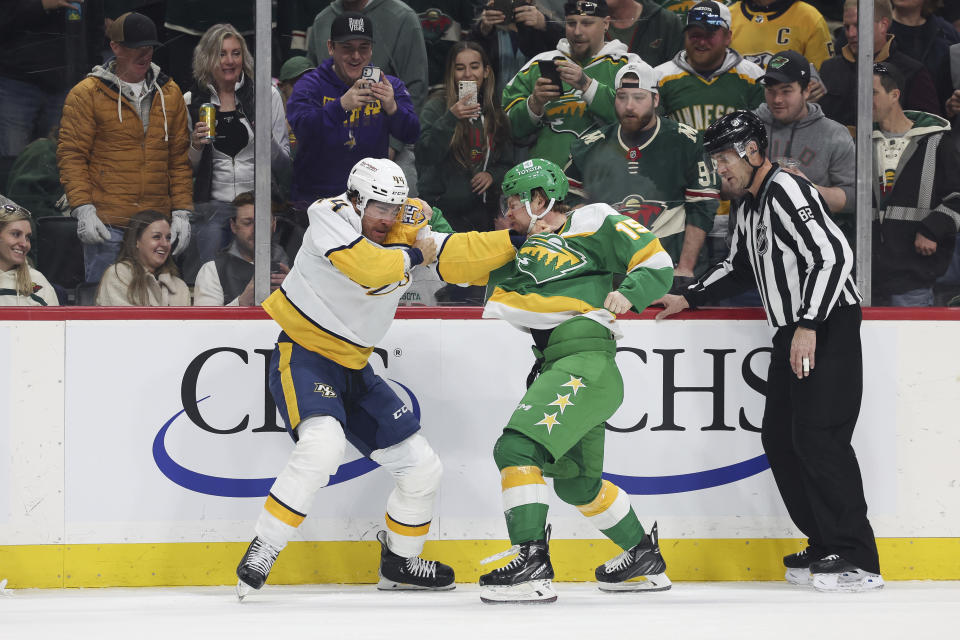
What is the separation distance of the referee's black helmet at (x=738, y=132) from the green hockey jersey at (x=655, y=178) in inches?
17.8

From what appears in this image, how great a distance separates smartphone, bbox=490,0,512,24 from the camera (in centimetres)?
467

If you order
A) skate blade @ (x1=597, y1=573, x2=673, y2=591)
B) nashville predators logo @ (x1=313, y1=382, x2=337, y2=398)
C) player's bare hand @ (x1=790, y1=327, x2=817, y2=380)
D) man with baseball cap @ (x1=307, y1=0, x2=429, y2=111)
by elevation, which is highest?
man with baseball cap @ (x1=307, y1=0, x2=429, y2=111)

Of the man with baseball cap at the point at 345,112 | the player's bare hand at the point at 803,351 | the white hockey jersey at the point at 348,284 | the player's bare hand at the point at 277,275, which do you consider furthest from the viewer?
the man with baseball cap at the point at 345,112

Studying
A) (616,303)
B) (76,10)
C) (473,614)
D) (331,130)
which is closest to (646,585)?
(473,614)

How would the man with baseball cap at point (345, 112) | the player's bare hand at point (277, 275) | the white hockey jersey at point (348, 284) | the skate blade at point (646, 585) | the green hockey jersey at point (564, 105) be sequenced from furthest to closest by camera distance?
the green hockey jersey at point (564, 105) < the man with baseball cap at point (345, 112) < the player's bare hand at point (277, 275) < the skate blade at point (646, 585) < the white hockey jersey at point (348, 284)

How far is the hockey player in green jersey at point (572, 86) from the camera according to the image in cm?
466

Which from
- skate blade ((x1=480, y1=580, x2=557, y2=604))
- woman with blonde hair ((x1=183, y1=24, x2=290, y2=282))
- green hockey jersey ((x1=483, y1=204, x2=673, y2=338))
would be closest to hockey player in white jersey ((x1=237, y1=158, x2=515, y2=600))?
green hockey jersey ((x1=483, y1=204, x2=673, y2=338))

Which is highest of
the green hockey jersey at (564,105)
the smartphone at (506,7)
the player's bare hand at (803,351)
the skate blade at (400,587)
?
the smartphone at (506,7)

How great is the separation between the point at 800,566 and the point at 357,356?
1809mm

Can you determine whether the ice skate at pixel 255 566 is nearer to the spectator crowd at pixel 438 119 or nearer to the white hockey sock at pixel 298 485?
the white hockey sock at pixel 298 485

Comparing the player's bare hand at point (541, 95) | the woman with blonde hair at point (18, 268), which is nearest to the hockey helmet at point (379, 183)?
the player's bare hand at point (541, 95)

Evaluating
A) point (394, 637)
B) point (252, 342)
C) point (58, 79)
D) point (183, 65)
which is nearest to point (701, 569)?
point (394, 637)

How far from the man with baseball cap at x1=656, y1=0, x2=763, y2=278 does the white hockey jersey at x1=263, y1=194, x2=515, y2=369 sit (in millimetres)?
1095

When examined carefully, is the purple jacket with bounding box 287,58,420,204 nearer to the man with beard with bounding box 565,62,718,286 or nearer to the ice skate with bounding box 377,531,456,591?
the man with beard with bounding box 565,62,718,286
